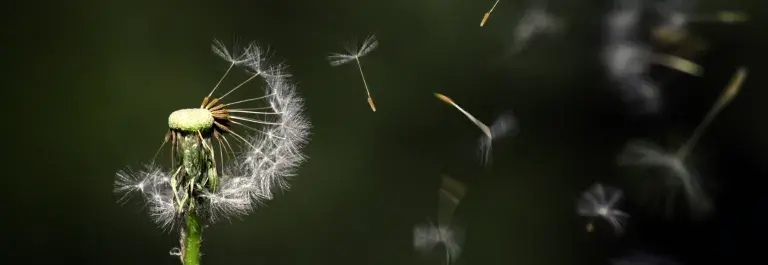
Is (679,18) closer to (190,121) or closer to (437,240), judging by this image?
(437,240)

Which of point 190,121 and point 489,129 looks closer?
point 190,121

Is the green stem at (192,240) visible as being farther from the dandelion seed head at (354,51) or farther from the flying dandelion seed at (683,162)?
the flying dandelion seed at (683,162)

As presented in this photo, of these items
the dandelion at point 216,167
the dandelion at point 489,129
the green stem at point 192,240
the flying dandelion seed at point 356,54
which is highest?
the flying dandelion seed at point 356,54

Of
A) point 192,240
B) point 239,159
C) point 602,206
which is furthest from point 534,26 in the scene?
point 192,240

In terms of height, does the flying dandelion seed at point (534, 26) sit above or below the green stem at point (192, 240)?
above

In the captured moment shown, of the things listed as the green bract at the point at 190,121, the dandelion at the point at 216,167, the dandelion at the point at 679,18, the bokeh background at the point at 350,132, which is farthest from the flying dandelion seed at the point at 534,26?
the green bract at the point at 190,121

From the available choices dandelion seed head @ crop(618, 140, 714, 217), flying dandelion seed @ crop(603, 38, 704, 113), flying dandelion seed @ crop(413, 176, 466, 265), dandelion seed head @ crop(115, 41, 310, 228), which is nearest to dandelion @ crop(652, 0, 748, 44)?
flying dandelion seed @ crop(603, 38, 704, 113)

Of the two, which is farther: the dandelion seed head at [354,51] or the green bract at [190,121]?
the dandelion seed head at [354,51]
